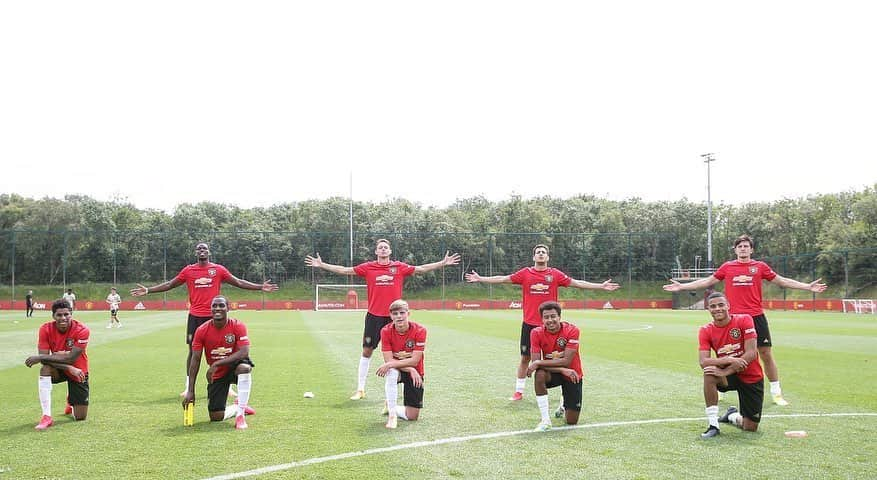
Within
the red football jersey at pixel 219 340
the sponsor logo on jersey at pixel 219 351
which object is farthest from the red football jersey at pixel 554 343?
the sponsor logo on jersey at pixel 219 351

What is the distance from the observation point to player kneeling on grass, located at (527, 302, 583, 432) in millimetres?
9375

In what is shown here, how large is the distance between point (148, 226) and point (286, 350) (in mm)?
82934

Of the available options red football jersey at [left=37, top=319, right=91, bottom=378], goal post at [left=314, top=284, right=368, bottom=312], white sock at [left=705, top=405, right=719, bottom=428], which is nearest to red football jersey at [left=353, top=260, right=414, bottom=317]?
red football jersey at [left=37, top=319, right=91, bottom=378]

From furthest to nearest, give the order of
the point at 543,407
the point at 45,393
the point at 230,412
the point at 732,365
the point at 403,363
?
the point at 230,412 < the point at 403,363 < the point at 45,393 < the point at 543,407 < the point at 732,365

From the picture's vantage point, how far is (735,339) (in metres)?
9.14

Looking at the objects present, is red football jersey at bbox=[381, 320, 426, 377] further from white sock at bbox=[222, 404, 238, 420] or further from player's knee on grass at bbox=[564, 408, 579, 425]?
white sock at bbox=[222, 404, 238, 420]

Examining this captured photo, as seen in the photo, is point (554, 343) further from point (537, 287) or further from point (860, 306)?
point (860, 306)

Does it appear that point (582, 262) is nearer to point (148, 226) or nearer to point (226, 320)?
point (148, 226)

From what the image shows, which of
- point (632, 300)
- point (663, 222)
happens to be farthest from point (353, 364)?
point (663, 222)

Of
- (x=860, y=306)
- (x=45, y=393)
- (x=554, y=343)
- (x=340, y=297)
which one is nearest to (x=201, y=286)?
(x=45, y=393)

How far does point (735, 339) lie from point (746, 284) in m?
2.97

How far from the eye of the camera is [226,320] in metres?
9.95

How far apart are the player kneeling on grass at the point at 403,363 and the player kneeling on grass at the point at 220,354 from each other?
1.77 m

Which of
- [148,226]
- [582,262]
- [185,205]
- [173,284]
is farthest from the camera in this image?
[185,205]
